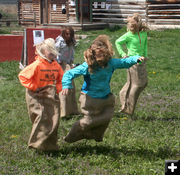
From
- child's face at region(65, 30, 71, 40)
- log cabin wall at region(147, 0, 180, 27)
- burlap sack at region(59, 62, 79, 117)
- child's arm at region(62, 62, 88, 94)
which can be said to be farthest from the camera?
log cabin wall at region(147, 0, 180, 27)

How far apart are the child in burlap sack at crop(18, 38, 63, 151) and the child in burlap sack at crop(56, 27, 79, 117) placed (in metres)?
1.91

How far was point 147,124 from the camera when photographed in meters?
6.80

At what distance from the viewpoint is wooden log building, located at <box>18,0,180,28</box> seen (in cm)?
2238

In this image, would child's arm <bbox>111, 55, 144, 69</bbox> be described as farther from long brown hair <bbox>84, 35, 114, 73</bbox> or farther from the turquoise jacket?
long brown hair <bbox>84, 35, 114, 73</bbox>

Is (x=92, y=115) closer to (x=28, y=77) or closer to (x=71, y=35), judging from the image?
(x=28, y=77)

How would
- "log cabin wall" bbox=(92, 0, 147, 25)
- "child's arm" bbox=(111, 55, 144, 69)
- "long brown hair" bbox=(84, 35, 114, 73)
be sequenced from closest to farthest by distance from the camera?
1. "long brown hair" bbox=(84, 35, 114, 73)
2. "child's arm" bbox=(111, 55, 144, 69)
3. "log cabin wall" bbox=(92, 0, 147, 25)

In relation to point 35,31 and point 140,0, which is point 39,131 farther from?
point 140,0

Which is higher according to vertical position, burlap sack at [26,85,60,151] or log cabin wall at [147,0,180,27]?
log cabin wall at [147,0,180,27]

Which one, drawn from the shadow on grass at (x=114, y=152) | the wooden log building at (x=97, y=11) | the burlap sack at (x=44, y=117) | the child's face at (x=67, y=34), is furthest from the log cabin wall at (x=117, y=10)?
the burlap sack at (x=44, y=117)

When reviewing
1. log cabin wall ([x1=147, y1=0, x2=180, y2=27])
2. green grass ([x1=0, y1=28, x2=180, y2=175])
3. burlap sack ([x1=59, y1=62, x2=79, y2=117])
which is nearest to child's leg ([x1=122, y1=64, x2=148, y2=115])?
green grass ([x1=0, y1=28, x2=180, y2=175])

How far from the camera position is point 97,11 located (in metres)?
26.4

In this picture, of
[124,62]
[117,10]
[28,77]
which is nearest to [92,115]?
[124,62]

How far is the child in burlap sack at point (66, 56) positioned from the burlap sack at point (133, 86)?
3.33ft

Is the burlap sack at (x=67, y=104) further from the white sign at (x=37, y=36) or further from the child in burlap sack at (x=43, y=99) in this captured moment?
the white sign at (x=37, y=36)
